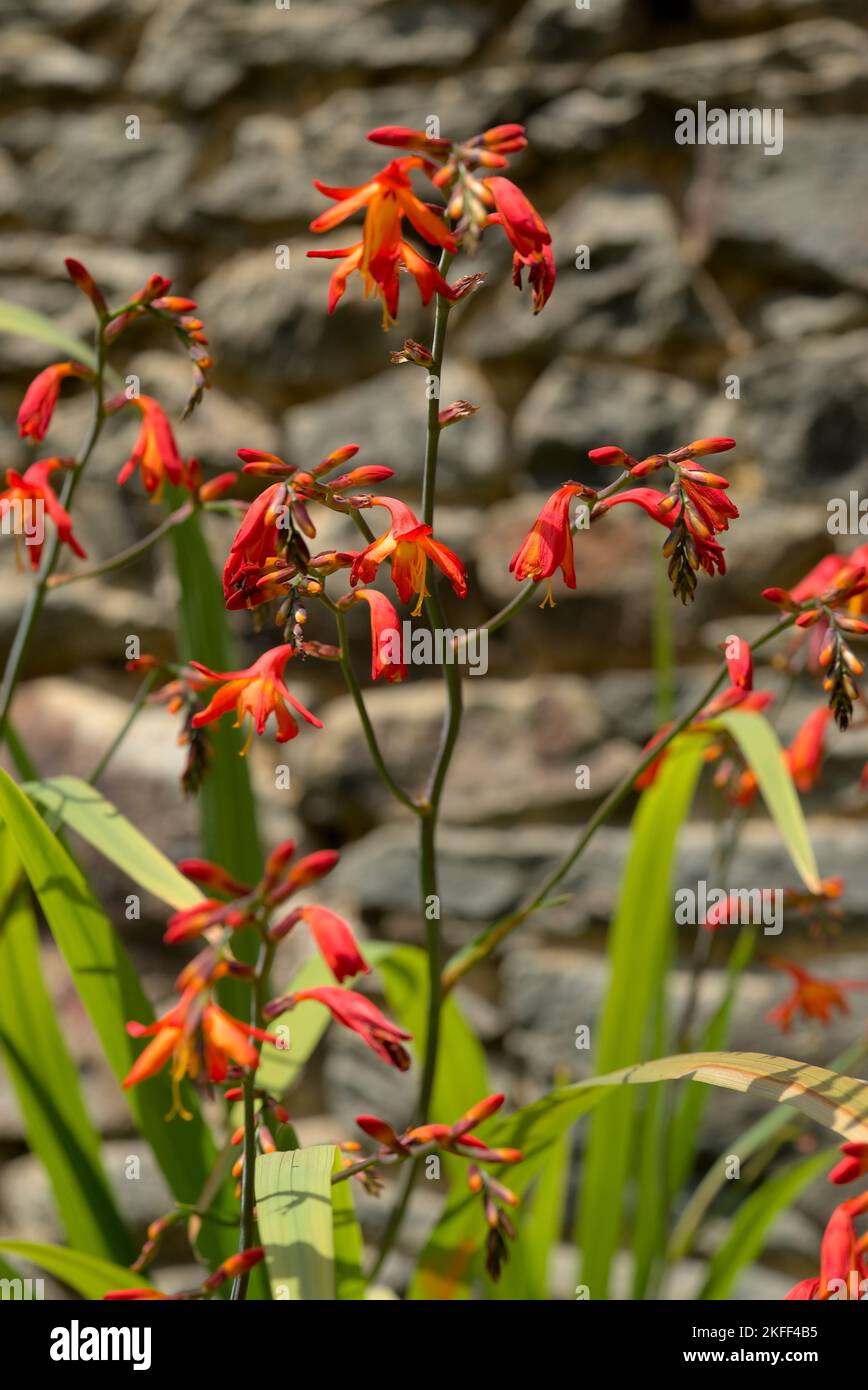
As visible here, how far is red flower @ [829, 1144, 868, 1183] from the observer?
331mm

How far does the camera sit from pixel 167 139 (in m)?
1.29

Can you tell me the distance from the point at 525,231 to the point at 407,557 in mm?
119

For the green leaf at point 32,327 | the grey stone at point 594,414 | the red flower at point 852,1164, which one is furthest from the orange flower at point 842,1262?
the grey stone at point 594,414

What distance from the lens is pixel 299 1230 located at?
0.37 metres

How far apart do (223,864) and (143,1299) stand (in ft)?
1.01

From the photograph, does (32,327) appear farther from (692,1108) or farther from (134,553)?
(692,1108)

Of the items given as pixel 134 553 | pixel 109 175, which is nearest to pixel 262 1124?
pixel 134 553

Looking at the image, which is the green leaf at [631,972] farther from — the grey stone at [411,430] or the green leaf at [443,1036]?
the grey stone at [411,430]

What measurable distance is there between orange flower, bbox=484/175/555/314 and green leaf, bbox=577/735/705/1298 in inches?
13.4

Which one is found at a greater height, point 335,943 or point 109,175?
point 109,175

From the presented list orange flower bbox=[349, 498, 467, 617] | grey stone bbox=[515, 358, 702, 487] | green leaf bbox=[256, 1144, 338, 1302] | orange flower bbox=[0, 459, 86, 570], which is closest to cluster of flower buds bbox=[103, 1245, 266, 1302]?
green leaf bbox=[256, 1144, 338, 1302]

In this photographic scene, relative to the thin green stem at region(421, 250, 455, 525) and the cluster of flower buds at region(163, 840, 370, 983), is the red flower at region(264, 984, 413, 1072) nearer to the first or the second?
the cluster of flower buds at region(163, 840, 370, 983)

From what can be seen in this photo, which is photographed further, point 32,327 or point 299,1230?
point 32,327

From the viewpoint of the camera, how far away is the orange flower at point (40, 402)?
1.78ft
